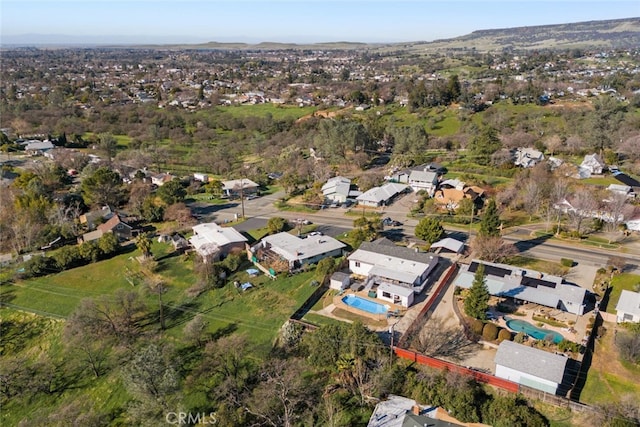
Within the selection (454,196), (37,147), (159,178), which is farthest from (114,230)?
(37,147)

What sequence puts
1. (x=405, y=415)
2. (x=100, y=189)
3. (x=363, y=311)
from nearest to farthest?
(x=405, y=415)
(x=363, y=311)
(x=100, y=189)

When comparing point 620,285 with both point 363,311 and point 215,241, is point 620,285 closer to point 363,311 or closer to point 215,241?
point 363,311

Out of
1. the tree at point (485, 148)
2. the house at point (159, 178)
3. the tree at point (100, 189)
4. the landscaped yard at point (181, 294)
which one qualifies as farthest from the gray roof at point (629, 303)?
the house at point (159, 178)

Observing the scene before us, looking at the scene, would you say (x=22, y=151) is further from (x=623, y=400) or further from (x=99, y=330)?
(x=623, y=400)

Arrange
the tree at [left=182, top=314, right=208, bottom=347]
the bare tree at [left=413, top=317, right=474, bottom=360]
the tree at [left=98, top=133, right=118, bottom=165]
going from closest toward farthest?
the bare tree at [left=413, top=317, right=474, bottom=360]
the tree at [left=182, top=314, right=208, bottom=347]
the tree at [left=98, top=133, right=118, bottom=165]

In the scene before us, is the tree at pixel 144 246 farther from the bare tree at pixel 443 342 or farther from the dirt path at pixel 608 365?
the dirt path at pixel 608 365

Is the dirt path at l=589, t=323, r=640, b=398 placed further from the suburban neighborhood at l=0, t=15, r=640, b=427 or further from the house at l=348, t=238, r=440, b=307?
the house at l=348, t=238, r=440, b=307

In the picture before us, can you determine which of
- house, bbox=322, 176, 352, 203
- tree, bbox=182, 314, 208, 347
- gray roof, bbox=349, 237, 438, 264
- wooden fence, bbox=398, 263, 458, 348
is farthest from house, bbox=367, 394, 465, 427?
house, bbox=322, 176, 352, 203
